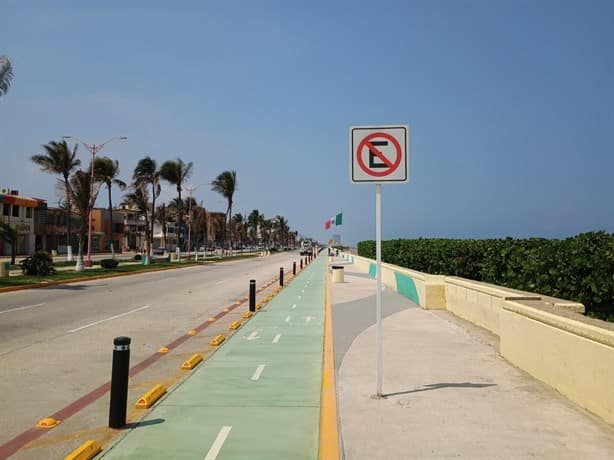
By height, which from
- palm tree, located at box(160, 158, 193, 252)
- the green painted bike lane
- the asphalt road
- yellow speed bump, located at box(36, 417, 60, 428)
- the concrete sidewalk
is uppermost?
palm tree, located at box(160, 158, 193, 252)

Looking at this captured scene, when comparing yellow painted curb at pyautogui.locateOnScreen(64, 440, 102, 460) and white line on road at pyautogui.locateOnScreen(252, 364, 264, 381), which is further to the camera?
white line on road at pyautogui.locateOnScreen(252, 364, 264, 381)

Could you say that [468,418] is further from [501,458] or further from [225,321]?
[225,321]

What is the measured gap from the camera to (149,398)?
265 inches

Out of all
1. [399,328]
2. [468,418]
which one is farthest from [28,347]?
[468,418]

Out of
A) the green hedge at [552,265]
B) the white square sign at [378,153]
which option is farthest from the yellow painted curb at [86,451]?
the green hedge at [552,265]

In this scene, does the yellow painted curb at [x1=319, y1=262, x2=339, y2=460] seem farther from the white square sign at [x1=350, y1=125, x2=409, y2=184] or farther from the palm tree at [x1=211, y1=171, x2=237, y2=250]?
the palm tree at [x1=211, y1=171, x2=237, y2=250]

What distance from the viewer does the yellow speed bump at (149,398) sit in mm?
6607

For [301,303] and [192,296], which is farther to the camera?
[192,296]

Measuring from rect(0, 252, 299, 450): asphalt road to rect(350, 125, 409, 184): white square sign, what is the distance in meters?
4.89

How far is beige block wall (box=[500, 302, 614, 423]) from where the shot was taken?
585 centimetres

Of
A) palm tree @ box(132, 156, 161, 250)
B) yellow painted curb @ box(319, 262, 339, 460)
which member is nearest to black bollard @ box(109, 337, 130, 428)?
yellow painted curb @ box(319, 262, 339, 460)

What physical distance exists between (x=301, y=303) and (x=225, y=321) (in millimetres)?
4664

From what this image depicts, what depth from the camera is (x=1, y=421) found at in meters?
6.26

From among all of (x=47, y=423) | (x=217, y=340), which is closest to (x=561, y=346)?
(x=47, y=423)
